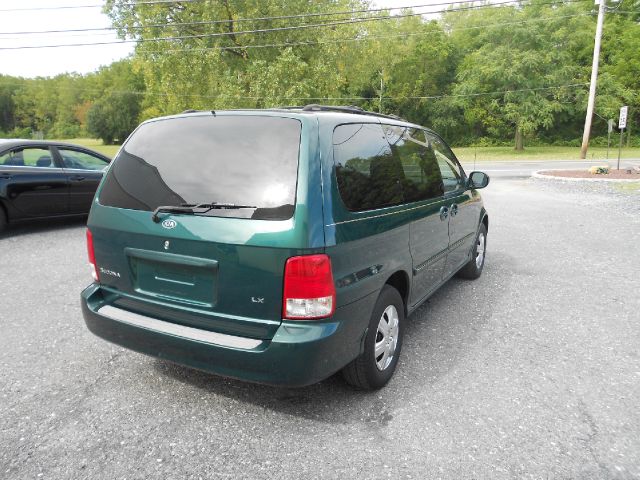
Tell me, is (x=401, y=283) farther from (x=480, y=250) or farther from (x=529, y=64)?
(x=529, y=64)

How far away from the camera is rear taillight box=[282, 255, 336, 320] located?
234 cm

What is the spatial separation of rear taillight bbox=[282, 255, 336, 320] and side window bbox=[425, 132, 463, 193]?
2153mm

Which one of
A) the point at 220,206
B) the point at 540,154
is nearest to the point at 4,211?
the point at 220,206

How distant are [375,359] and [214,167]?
1.52 meters

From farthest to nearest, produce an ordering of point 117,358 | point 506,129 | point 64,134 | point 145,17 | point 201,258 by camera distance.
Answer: point 64,134 < point 506,129 < point 145,17 < point 117,358 < point 201,258

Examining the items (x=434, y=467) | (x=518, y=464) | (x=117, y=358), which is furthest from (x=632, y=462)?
(x=117, y=358)

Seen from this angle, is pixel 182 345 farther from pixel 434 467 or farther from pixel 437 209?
pixel 437 209

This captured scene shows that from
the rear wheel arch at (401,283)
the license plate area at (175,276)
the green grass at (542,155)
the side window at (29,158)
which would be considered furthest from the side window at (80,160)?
Result: the green grass at (542,155)

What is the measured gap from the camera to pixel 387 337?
3.07 meters

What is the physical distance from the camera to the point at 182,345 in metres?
2.56

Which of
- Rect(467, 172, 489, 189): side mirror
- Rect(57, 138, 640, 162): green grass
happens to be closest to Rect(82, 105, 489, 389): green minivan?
Rect(467, 172, 489, 189): side mirror

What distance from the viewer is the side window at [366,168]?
2672 mm

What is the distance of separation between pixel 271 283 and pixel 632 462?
6.65 ft

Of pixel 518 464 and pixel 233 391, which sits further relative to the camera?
pixel 233 391
